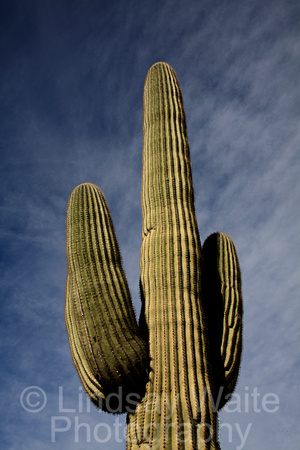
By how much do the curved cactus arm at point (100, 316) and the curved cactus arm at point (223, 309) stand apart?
0.95m

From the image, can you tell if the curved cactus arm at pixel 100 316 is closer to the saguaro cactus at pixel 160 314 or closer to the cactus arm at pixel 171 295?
the saguaro cactus at pixel 160 314

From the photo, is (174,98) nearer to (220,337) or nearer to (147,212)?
(147,212)

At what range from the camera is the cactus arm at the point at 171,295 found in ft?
14.1

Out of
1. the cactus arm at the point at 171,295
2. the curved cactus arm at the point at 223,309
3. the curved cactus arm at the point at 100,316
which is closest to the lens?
the cactus arm at the point at 171,295

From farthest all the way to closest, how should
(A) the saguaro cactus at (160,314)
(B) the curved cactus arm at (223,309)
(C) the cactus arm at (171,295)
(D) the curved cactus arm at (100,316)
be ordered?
(B) the curved cactus arm at (223,309) → (D) the curved cactus arm at (100,316) → (A) the saguaro cactus at (160,314) → (C) the cactus arm at (171,295)

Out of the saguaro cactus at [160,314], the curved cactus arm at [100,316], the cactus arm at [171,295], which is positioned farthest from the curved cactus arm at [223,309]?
the curved cactus arm at [100,316]

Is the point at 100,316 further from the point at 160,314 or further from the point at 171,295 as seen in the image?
the point at 171,295

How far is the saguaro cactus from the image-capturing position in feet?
14.5

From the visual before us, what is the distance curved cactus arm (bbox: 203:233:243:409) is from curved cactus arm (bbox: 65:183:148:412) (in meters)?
0.95

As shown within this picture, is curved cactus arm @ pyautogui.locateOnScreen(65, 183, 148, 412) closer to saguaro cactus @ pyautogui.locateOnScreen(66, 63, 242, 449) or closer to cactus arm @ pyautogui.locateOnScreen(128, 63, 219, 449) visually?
saguaro cactus @ pyautogui.locateOnScreen(66, 63, 242, 449)

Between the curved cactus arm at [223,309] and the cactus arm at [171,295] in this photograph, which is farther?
the curved cactus arm at [223,309]

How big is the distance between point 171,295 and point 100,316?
79 centimetres

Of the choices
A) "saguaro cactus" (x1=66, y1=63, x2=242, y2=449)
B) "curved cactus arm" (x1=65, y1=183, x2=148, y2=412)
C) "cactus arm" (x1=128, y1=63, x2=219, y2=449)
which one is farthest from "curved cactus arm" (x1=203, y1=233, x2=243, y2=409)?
"curved cactus arm" (x1=65, y1=183, x2=148, y2=412)

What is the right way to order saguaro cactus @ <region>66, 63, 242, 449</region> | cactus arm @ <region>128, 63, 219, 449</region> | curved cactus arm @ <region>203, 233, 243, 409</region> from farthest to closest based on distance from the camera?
1. curved cactus arm @ <region>203, 233, 243, 409</region>
2. saguaro cactus @ <region>66, 63, 242, 449</region>
3. cactus arm @ <region>128, 63, 219, 449</region>
